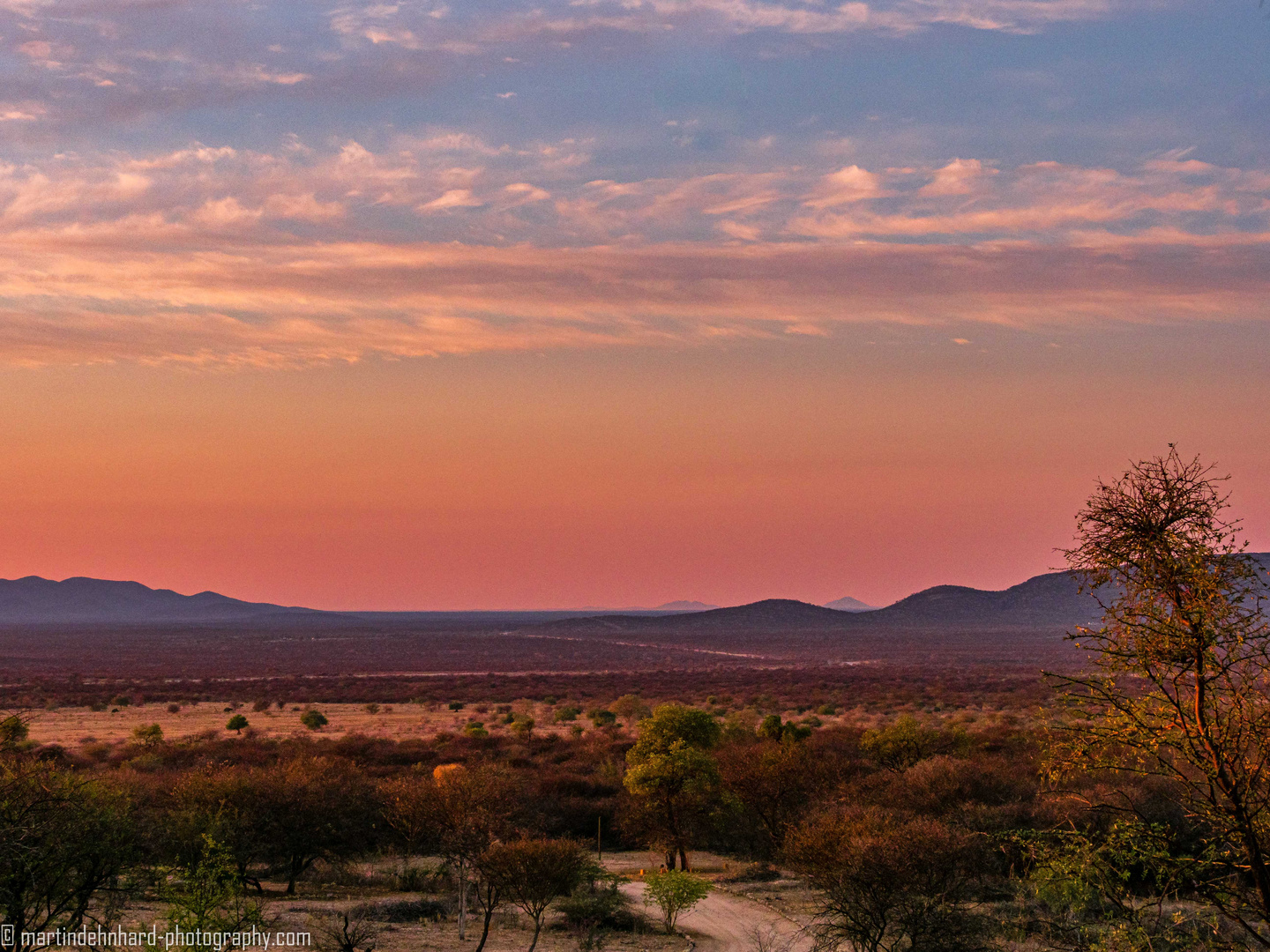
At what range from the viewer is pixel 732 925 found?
101ft

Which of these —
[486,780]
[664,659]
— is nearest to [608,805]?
[486,780]

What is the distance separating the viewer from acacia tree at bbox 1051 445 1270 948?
9016 mm

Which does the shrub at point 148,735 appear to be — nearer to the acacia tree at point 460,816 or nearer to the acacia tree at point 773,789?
the acacia tree at point 460,816

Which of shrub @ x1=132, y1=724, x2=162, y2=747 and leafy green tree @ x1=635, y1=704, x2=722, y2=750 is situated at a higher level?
leafy green tree @ x1=635, y1=704, x2=722, y2=750

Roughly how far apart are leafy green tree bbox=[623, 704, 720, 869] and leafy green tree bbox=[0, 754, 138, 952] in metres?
19.3

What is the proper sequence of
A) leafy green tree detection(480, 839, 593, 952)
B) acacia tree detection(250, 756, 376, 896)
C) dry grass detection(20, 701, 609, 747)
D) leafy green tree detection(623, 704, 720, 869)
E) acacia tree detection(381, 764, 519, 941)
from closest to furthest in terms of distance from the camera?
leafy green tree detection(480, 839, 593, 952), acacia tree detection(381, 764, 519, 941), acacia tree detection(250, 756, 376, 896), leafy green tree detection(623, 704, 720, 869), dry grass detection(20, 701, 609, 747)

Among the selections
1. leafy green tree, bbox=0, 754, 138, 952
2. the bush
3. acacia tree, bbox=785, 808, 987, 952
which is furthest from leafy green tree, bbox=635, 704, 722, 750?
leafy green tree, bbox=0, 754, 138, 952

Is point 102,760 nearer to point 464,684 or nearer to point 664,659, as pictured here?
point 464,684

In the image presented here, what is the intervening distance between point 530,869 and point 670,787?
12943mm

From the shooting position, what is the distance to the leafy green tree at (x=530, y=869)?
26969 millimetres

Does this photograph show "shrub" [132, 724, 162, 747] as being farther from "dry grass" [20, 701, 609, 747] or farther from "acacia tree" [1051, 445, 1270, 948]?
"acacia tree" [1051, 445, 1270, 948]

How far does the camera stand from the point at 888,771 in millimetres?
47156

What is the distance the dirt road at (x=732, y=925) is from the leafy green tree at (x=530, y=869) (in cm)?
427

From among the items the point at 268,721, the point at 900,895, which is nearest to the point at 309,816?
the point at 900,895
